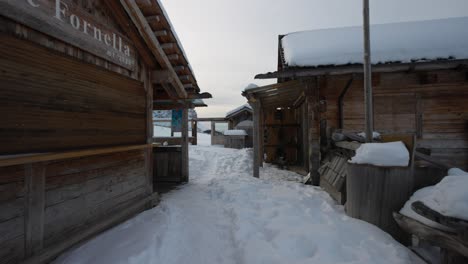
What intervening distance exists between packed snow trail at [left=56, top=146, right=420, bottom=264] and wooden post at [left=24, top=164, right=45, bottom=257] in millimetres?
368

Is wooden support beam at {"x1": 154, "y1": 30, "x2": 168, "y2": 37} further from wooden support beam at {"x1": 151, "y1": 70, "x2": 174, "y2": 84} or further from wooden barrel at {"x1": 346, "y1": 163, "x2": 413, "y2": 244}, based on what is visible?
wooden barrel at {"x1": 346, "y1": 163, "x2": 413, "y2": 244}

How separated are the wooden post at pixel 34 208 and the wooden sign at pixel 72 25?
1.68 metres

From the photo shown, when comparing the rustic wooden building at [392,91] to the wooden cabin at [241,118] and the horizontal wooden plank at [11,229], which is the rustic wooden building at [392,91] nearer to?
the horizontal wooden plank at [11,229]

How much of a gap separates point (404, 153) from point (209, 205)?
375 centimetres

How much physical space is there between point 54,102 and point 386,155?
4.83 m

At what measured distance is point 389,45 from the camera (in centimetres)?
617

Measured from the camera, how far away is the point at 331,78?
620cm

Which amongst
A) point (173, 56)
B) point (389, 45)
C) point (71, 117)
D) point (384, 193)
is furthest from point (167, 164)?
point (389, 45)

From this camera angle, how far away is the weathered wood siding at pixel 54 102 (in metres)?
2.19

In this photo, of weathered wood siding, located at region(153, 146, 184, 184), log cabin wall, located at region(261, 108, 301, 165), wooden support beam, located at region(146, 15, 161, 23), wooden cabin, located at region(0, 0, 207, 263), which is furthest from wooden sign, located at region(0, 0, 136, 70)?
log cabin wall, located at region(261, 108, 301, 165)

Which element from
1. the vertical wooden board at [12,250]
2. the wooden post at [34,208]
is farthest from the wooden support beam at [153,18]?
the vertical wooden board at [12,250]

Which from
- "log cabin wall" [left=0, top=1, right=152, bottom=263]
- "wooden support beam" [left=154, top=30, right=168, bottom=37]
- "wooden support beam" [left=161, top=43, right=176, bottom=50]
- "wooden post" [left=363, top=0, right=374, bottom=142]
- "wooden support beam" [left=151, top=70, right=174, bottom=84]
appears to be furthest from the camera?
"wooden support beam" [left=151, top=70, right=174, bottom=84]

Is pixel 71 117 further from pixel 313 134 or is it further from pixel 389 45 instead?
pixel 389 45

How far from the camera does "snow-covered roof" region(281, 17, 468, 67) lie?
226 inches
